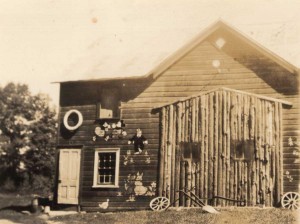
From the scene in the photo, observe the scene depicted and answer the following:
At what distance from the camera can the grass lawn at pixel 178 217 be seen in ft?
40.5

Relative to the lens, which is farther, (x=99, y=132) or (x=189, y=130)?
(x=99, y=132)

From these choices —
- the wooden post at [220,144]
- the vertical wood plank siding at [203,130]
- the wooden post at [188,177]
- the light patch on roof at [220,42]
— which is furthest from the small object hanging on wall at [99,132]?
the light patch on roof at [220,42]

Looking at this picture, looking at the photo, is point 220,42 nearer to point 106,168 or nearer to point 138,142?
point 138,142


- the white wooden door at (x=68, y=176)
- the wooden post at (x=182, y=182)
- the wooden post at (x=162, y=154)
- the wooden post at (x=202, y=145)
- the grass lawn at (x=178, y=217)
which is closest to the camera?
the grass lawn at (x=178, y=217)

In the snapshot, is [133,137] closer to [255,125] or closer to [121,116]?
[121,116]

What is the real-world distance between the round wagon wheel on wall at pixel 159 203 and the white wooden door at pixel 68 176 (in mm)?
2865

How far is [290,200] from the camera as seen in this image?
1381 cm

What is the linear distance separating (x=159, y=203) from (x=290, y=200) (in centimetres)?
385

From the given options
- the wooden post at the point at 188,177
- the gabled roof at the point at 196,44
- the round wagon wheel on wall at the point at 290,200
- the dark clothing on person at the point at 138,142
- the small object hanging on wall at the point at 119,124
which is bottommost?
the round wagon wheel on wall at the point at 290,200

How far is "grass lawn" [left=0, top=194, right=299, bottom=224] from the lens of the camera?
1235cm

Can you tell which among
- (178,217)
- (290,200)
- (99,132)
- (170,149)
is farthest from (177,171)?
(290,200)

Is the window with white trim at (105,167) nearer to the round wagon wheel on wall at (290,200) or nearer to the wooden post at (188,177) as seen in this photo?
the wooden post at (188,177)

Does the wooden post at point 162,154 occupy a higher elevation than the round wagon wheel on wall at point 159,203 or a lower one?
higher

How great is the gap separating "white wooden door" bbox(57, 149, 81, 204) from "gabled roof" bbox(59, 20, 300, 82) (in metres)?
2.65
